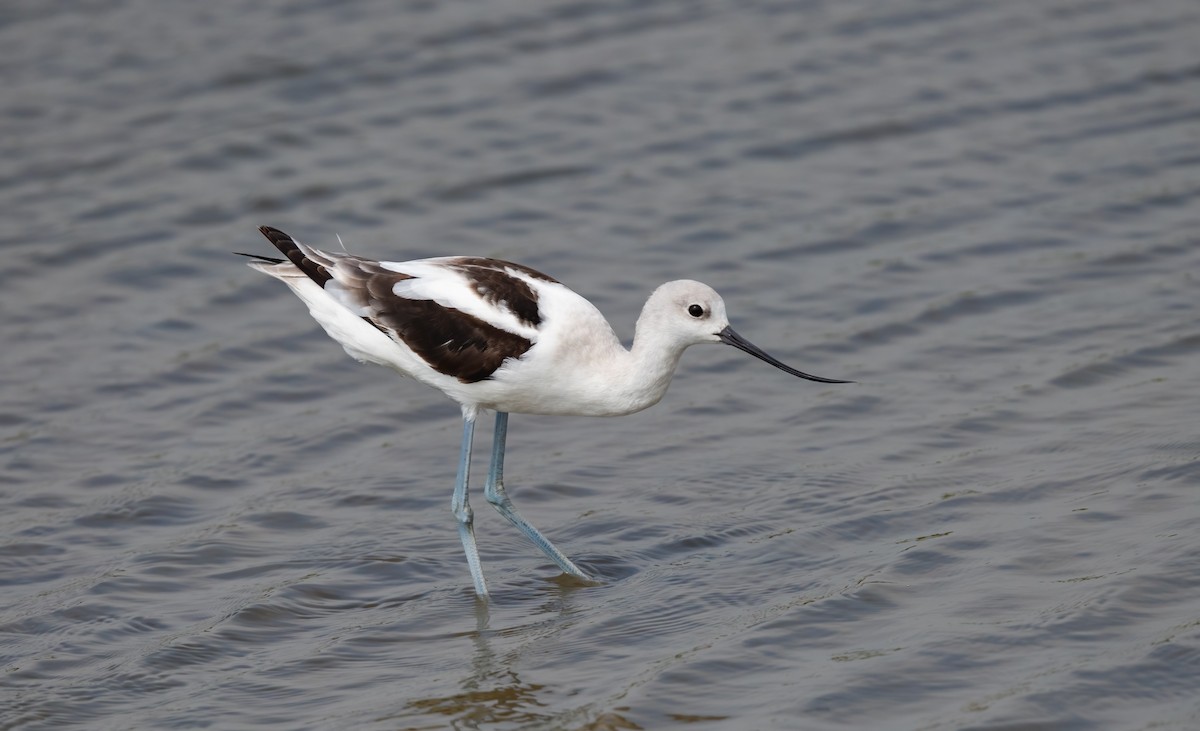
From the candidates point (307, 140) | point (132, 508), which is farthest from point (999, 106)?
point (132, 508)

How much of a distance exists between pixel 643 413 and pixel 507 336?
1.92 m

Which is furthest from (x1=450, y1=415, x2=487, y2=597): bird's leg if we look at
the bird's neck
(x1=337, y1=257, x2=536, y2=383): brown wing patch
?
the bird's neck

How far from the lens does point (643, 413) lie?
805cm

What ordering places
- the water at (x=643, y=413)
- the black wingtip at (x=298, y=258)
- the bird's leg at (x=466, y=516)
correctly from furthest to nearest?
the black wingtip at (x=298, y=258), the bird's leg at (x=466, y=516), the water at (x=643, y=413)

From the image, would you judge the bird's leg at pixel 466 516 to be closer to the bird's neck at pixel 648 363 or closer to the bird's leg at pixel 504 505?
the bird's leg at pixel 504 505

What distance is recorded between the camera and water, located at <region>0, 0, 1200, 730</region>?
18.5 ft

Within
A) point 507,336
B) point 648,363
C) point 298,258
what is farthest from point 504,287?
point 298,258

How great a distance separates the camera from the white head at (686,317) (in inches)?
246

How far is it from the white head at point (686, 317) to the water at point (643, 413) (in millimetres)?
918

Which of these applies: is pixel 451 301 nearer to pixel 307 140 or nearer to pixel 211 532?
pixel 211 532

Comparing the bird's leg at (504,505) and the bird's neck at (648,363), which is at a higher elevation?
the bird's neck at (648,363)

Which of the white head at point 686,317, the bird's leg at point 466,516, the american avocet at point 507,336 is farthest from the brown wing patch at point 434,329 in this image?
the white head at point 686,317

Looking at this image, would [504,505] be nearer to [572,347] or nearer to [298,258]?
[572,347]

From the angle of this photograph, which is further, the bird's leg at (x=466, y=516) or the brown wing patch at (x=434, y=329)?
the bird's leg at (x=466, y=516)
